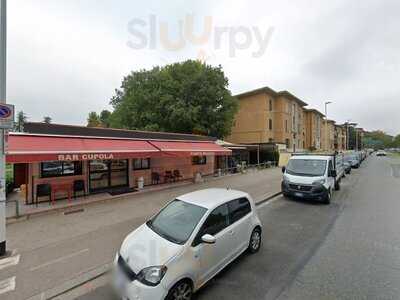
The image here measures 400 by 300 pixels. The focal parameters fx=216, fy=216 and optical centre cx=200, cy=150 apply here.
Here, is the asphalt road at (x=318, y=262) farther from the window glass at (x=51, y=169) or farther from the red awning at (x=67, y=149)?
the window glass at (x=51, y=169)

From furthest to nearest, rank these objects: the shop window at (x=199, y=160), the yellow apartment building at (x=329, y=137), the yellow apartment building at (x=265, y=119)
→ the yellow apartment building at (x=329, y=137) → the yellow apartment building at (x=265, y=119) → the shop window at (x=199, y=160)

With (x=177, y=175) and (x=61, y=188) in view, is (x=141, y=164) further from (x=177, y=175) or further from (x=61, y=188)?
(x=61, y=188)

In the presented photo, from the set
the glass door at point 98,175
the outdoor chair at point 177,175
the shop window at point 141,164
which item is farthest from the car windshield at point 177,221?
the outdoor chair at point 177,175

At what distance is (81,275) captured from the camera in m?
4.44

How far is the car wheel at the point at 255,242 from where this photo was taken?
17.2 feet

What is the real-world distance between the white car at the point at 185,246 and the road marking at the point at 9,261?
118 inches

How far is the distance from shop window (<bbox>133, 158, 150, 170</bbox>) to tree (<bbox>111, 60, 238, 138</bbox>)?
9.41 metres

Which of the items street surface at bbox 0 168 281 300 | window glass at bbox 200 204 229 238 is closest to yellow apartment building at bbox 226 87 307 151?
street surface at bbox 0 168 281 300

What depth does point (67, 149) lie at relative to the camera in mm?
9141

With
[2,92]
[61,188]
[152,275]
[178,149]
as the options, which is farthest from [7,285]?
[178,149]

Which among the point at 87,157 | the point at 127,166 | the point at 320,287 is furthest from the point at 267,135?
the point at 320,287

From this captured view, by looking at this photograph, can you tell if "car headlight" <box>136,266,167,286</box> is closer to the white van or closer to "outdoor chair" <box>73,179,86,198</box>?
the white van

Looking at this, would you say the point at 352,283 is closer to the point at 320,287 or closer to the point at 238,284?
the point at 320,287

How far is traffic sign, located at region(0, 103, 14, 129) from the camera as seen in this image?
5066mm
